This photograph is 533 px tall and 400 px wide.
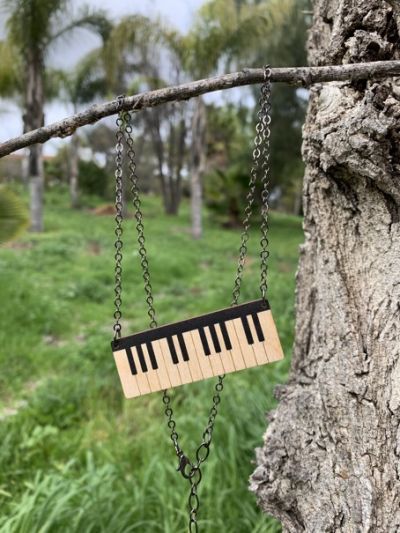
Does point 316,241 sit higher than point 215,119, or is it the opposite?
point 215,119

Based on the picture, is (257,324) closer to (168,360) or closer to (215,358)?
(215,358)

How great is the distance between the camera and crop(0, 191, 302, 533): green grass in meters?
2.29

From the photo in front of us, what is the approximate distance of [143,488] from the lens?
8.11 feet

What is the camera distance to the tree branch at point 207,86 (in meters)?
1.15

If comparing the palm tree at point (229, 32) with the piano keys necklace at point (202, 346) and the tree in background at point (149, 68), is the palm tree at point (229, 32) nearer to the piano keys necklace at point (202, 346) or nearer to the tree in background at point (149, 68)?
the tree in background at point (149, 68)

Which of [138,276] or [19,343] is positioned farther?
[138,276]

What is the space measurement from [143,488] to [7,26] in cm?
959

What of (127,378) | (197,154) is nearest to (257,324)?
(127,378)

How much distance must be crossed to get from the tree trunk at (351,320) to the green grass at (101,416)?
0.86 m

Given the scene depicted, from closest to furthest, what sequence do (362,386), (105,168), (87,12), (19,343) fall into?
(362,386) → (19,343) → (87,12) → (105,168)

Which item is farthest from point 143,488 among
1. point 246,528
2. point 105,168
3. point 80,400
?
point 105,168

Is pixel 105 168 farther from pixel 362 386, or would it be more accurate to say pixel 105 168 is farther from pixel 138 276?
pixel 362 386

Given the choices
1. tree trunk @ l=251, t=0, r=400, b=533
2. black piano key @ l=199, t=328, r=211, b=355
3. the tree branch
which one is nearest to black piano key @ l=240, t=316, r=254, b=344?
black piano key @ l=199, t=328, r=211, b=355

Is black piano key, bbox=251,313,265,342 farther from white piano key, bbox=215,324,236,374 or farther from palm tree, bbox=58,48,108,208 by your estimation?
palm tree, bbox=58,48,108,208
